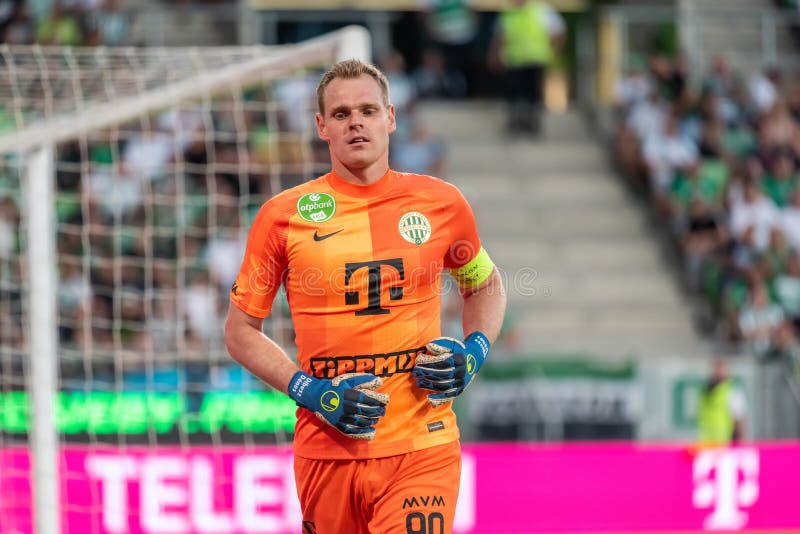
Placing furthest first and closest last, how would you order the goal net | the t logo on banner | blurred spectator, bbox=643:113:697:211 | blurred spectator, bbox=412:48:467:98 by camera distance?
blurred spectator, bbox=412:48:467:98 < blurred spectator, bbox=643:113:697:211 < the t logo on banner < the goal net

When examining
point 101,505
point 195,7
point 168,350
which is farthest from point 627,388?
point 195,7

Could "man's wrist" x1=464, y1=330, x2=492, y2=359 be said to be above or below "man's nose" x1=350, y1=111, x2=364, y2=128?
below

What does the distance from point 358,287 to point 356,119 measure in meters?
0.53

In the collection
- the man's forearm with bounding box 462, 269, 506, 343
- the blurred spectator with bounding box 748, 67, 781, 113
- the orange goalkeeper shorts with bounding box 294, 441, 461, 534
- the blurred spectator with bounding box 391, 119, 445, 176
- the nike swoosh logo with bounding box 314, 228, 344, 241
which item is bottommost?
the orange goalkeeper shorts with bounding box 294, 441, 461, 534

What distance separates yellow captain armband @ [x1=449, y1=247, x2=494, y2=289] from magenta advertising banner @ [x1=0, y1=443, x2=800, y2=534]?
4395mm

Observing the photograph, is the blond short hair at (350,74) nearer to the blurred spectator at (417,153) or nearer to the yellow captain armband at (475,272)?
the yellow captain armband at (475,272)

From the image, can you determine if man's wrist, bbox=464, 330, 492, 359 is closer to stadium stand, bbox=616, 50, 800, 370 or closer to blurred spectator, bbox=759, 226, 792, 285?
stadium stand, bbox=616, 50, 800, 370

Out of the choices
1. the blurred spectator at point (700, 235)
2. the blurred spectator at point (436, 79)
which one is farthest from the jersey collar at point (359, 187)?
the blurred spectator at point (436, 79)

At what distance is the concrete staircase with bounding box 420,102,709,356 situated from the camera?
1570 cm

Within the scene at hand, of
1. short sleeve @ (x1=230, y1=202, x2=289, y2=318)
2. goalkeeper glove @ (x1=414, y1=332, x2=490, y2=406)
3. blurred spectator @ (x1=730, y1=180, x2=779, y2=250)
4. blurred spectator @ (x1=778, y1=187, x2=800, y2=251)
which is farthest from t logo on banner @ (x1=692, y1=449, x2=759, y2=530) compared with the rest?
short sleeve @ (x1=230, y1=202, x2=289, y2=318)

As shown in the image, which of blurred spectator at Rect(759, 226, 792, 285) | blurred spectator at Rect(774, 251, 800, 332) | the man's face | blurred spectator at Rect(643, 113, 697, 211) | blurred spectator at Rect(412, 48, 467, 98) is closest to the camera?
the man's face

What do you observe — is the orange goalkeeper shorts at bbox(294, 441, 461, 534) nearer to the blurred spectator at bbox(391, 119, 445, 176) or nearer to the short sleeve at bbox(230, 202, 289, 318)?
the short sleeve at bbox(230, 202, 289, 318)

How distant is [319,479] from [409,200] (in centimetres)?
93

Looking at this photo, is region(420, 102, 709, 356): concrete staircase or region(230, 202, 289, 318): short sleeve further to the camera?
region(420, 102, 709, 356): concrete staircase
